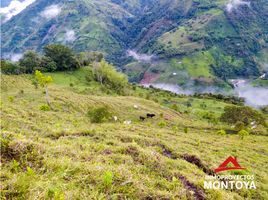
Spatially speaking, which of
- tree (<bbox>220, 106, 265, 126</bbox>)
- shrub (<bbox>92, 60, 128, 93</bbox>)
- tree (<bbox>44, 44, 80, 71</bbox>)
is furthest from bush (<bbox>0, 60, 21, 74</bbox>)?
tree (<bbox>220, 106, 265, 126</bbox>)

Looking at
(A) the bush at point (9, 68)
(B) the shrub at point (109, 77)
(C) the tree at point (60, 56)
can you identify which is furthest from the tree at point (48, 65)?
(B) the shrub at point (109, 77)

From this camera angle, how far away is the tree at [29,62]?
10044 centimetres

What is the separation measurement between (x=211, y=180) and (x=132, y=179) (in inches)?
215

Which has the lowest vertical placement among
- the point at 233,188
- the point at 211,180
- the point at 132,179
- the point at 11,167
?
the point at 233,188

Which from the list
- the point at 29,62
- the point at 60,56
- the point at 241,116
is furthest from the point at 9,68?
the point at 241,116

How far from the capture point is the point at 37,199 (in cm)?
779

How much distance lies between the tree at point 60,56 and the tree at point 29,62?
273 inches

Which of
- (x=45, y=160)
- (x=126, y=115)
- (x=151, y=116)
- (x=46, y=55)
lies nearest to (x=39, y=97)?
(x=126, y=115)

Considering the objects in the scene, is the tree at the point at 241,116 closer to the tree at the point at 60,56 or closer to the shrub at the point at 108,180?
the tree at the point at 60,56

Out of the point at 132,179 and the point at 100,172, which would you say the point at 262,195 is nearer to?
the point at 132,179

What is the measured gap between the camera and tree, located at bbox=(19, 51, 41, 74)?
100438mm

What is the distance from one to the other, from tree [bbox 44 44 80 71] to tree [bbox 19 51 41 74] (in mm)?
6933

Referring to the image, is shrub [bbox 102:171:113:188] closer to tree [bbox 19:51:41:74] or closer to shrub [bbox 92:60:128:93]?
shrub [bbox 92:60:128:93]

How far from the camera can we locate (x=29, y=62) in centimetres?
10150
